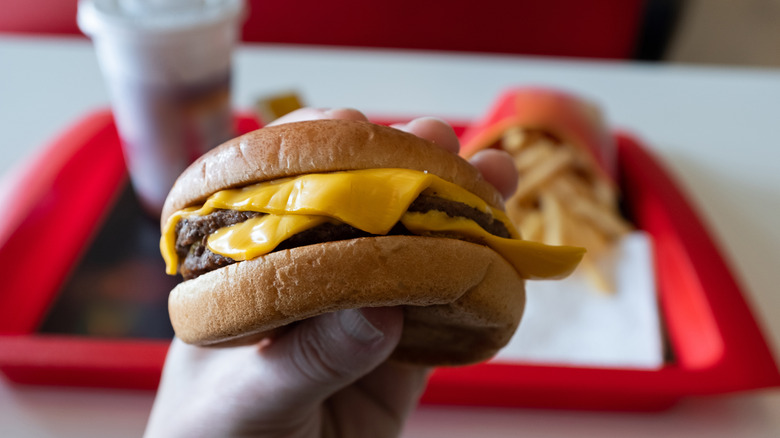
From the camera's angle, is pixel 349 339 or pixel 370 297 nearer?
pixel 370 297

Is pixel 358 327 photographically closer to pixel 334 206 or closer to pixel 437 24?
pixel 334 206

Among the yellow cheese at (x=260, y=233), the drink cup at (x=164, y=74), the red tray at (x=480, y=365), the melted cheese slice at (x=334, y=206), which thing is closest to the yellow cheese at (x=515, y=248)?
the melted cheese slice at (x=334, y=206)

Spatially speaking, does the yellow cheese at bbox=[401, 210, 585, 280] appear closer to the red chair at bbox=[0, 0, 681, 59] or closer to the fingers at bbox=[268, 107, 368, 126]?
the fingers at bbox=[268, 107, 368, 126]

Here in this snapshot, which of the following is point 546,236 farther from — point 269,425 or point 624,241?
point 269,425

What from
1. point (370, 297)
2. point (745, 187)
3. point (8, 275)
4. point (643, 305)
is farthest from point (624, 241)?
point (8, 275)

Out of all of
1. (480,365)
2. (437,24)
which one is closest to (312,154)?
(480,365)

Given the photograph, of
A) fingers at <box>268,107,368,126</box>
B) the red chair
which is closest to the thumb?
fingers at <box>268,107,368,126</box>
